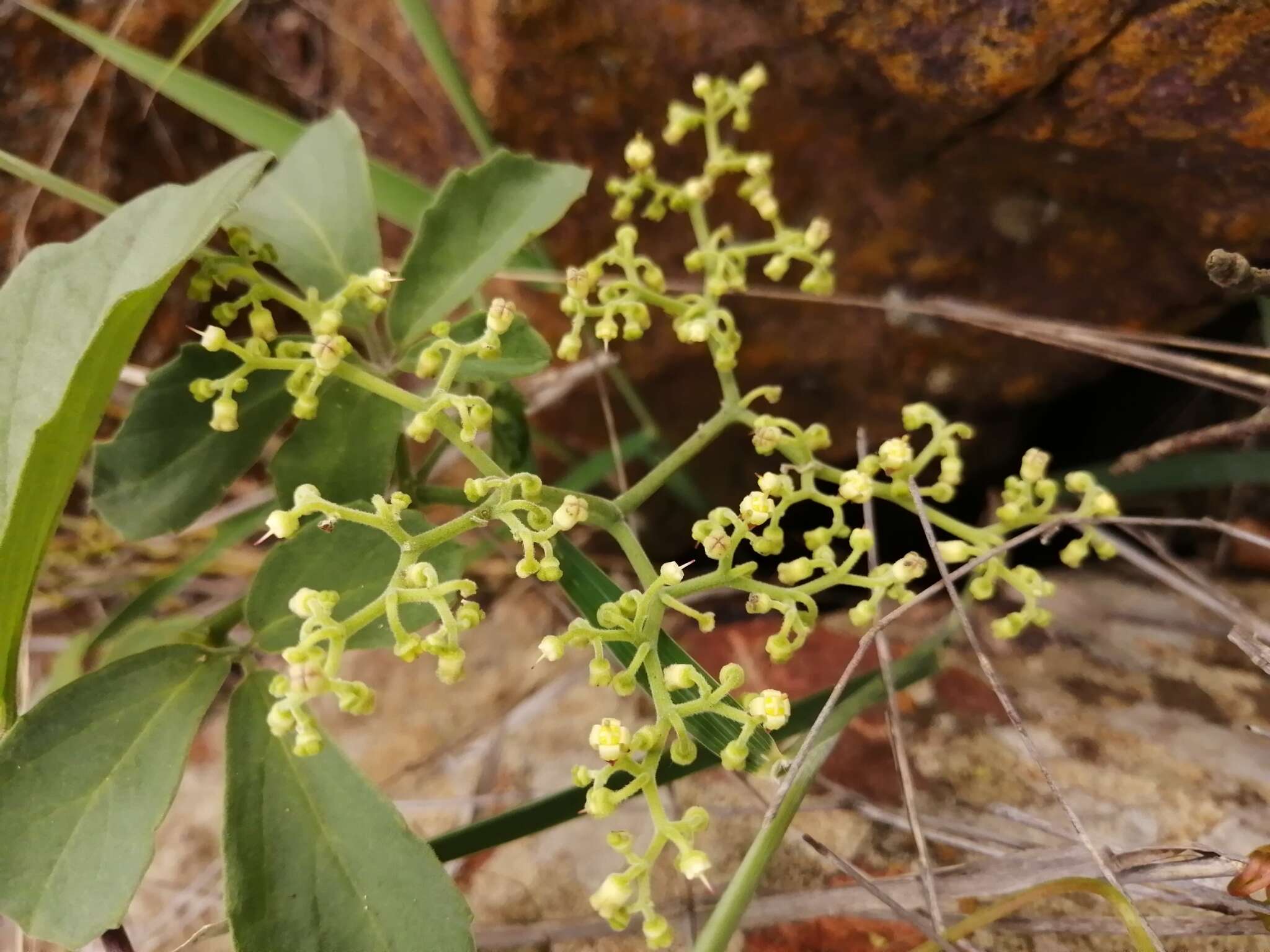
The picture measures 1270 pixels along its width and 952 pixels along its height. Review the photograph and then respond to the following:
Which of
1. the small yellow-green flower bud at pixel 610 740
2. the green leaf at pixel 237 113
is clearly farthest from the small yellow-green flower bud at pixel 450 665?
the green leaf at pixel 237 113

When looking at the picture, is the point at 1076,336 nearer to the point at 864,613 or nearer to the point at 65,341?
the point at 864,613

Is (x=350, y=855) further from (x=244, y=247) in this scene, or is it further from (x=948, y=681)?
(x=948, y=681)

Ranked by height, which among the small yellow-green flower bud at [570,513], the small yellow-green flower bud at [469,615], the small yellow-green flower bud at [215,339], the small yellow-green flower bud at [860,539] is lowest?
the small yellow-green flower bud at [860,539]

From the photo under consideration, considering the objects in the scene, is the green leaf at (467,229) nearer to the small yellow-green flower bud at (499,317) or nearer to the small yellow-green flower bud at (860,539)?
the small yellow-green flower bud at (499,317)

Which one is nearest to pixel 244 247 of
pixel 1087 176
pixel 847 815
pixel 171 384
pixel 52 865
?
pixel 171 384

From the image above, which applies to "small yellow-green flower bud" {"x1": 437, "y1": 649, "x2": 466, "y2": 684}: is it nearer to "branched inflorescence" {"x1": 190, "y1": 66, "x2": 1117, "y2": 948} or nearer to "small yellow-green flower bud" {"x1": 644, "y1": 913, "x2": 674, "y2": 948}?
"branched inflorescence" {"x1": 190, "y1": 66, "x2": 1117, "y2": 948}

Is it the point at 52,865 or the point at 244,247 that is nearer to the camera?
the point at 52,865

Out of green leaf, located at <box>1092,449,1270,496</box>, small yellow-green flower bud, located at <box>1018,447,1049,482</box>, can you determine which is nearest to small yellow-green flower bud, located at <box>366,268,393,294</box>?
small yellow-green flower bud, located at <box>1018,447,1049,482</box>
